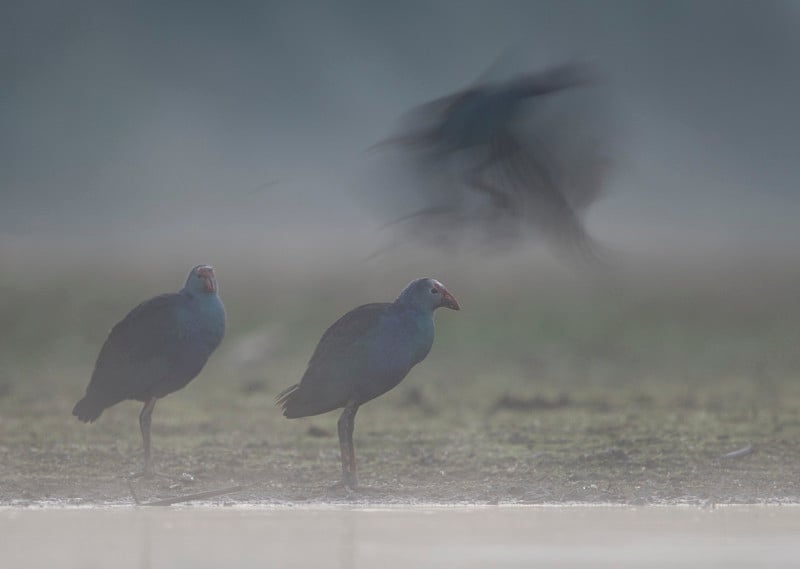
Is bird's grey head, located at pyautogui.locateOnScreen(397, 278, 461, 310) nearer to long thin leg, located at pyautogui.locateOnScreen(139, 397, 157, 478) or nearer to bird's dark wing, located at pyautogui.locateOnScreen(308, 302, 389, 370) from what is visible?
bird's dark wing, located at pyautogui.locateOnScreen(308, 302, 389, 370)

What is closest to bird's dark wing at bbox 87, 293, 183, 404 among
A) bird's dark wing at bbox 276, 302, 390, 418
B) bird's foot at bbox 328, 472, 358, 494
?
bird's dark wing at bbox 276, 302, 390, 418

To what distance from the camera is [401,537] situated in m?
9.23

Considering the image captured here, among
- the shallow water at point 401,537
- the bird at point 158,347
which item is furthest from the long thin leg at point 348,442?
the bird at point 158,347

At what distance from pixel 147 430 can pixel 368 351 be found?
5.44ft

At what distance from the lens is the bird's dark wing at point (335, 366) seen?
10.6m

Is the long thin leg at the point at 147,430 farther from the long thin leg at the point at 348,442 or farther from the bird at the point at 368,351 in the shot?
the long thin leg at the point at 348,442

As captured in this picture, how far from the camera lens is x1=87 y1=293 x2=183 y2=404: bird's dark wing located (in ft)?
35.6

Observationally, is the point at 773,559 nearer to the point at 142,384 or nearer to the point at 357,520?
the point at 357,520

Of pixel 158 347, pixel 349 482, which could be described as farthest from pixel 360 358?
pixel 158 347

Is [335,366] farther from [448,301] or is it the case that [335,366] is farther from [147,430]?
[147,430]

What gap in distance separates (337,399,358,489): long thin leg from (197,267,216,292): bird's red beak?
1141 mm

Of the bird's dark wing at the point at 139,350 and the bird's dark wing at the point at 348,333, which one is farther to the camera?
the bird's dark wing at the point at 139,350

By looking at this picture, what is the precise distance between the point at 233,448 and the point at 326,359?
2.23 metres

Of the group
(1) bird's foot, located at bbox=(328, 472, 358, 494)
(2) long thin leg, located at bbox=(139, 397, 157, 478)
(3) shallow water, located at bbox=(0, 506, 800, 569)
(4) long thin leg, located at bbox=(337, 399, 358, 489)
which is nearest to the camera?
(3) shallow water, located at bbox=(0, 506, 800, 569)
